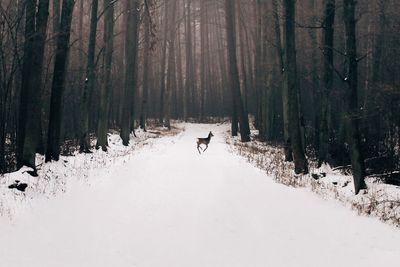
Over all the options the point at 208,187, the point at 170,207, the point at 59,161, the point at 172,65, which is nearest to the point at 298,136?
the point at 208,187

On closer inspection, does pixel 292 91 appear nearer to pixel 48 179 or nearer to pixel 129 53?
pixel 48 179

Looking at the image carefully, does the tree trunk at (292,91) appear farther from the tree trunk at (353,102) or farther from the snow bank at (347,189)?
the tree trunk at (353,102)

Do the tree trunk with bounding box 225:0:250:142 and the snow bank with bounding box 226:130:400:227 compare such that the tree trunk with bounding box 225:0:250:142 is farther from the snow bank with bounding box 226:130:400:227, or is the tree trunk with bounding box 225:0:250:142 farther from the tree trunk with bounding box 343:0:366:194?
the tree trunk with bounding box 343:0:366:194

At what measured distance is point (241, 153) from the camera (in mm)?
16922

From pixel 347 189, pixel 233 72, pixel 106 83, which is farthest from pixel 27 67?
pixel 233 72

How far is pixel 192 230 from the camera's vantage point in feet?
20.6

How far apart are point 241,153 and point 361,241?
11.0m

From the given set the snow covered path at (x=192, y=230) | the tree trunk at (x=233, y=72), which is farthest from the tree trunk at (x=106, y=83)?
the tree trunk at (x=233, y=72)

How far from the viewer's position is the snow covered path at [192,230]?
5145 mm

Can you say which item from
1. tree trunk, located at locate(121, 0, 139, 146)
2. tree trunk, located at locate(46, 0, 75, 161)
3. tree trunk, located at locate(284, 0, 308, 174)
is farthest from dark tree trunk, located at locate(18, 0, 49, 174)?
tree trunk, located at locate(121, 0, 139, 146)

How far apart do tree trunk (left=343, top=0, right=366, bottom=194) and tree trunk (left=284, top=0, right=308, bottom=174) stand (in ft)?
9.74

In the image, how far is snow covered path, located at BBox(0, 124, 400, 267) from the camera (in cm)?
514

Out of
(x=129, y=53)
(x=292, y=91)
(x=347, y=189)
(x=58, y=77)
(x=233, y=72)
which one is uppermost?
(x=129, y=53)

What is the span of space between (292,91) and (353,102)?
353 centimetres
